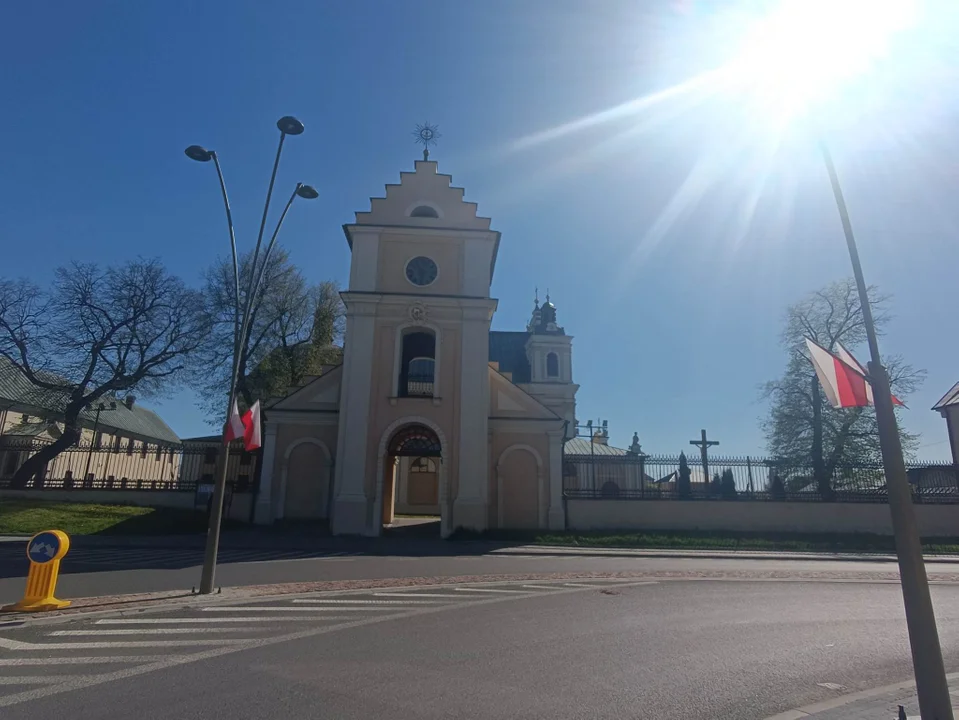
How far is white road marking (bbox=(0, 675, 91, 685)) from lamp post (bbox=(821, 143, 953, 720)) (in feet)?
25.0

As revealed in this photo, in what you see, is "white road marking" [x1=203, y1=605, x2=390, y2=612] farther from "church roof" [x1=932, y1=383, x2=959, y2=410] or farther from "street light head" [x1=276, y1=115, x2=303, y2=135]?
"church roof" [x1=932, y1=383, x2=959, y2=410]

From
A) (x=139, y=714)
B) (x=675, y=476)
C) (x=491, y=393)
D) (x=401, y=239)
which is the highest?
(x=401, y=239)

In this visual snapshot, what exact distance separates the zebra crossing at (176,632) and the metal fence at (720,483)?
15.5 meters

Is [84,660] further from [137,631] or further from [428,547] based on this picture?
[428,547]

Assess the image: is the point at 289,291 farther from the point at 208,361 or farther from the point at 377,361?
the point at 377,361

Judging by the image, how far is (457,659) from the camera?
277 inches

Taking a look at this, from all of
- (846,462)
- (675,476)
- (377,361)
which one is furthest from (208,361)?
(846,462)

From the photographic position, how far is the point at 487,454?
26.5 meters

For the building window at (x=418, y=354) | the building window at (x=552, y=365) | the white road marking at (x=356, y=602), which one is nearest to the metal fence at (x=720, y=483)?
the building window at (x=418, y=354)

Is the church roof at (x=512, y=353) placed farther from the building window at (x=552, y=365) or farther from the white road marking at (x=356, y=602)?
the white road marking at (x=356, y=602)

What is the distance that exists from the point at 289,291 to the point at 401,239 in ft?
41.2

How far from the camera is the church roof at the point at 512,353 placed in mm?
63719

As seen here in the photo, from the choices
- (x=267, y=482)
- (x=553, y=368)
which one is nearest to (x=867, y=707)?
(x=267, y=482)

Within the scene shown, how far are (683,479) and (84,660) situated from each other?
2457 centimetres
